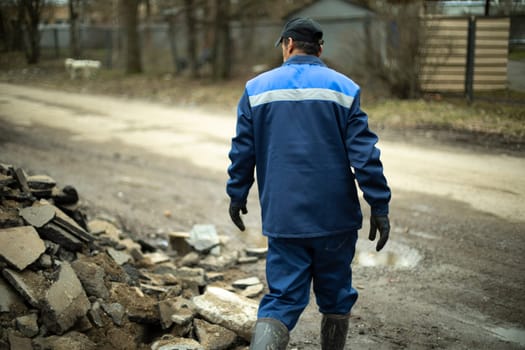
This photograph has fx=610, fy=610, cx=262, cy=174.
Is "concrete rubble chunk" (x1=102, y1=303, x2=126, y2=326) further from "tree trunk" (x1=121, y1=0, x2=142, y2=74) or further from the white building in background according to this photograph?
"tree trunk" (x1=121, y1=0, x2=142, y2=74)

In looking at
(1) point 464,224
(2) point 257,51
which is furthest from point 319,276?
(2) point 257,51

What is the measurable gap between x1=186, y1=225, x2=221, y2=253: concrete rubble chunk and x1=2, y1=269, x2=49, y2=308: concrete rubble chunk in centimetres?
206

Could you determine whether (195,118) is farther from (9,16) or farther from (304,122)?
(304,122)

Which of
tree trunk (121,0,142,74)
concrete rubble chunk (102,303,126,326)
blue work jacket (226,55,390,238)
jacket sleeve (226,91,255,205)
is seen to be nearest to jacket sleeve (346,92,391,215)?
blue work jacket (226,55,390,238)

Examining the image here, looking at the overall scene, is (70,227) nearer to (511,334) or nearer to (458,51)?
(511,334)

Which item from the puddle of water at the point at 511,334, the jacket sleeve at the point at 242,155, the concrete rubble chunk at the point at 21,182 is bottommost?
the puddle of water at the point at 511,334

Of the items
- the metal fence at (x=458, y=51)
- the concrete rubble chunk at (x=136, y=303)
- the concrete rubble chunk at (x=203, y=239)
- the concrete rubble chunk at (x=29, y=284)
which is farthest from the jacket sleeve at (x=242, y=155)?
the metal fence at (x=458, y=51)

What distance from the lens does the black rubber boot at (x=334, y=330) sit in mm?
3562

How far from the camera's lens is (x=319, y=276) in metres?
3.46

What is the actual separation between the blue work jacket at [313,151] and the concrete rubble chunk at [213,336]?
1077 millimetres

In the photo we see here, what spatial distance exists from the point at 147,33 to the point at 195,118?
17581 mm

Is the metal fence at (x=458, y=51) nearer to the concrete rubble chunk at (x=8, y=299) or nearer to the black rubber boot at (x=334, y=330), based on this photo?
the black rubber boot at (x=334, y=330)

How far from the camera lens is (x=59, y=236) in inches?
187

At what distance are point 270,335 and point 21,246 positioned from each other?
80.2 inches
